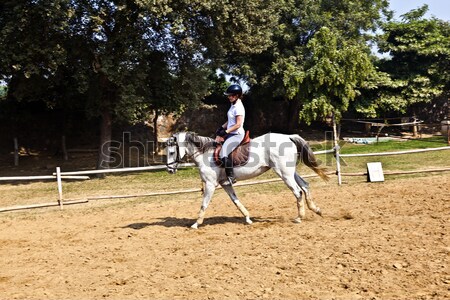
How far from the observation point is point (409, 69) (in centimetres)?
2836

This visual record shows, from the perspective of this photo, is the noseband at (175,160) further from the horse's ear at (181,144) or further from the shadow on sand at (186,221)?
the shadow on sand at (186,221)

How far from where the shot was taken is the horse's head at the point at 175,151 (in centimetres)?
→ 803

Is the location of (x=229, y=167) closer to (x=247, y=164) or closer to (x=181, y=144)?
(x=247, y=164)

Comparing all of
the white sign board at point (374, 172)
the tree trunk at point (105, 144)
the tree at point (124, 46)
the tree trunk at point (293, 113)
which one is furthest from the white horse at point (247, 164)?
the tree trunk at point (293, 113)

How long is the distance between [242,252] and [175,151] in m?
2.87

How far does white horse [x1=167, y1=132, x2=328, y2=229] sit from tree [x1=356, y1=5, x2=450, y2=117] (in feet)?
66.1

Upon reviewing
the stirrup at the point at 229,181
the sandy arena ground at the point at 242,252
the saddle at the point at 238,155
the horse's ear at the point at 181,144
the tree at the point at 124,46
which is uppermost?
the tree at the point at 124,46

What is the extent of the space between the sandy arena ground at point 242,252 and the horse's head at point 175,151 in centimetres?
127

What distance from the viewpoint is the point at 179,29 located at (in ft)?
50.4

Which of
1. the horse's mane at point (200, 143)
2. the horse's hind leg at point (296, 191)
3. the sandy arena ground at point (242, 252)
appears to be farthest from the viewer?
the horse's mane at point (200, 143)

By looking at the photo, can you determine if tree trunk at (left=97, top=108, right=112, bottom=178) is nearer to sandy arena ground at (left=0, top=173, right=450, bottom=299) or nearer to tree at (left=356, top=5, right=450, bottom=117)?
sandy arena ground at (left=0, top=173, right=450, bottom=299)

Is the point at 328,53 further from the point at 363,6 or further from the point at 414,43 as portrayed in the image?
the point at 414,43

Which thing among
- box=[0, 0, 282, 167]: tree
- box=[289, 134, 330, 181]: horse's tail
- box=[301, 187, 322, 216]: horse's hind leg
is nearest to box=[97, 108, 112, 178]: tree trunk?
box=[0, 0, 282, 167]: tree

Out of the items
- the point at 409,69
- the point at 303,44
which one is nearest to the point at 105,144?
the point at 303,44
